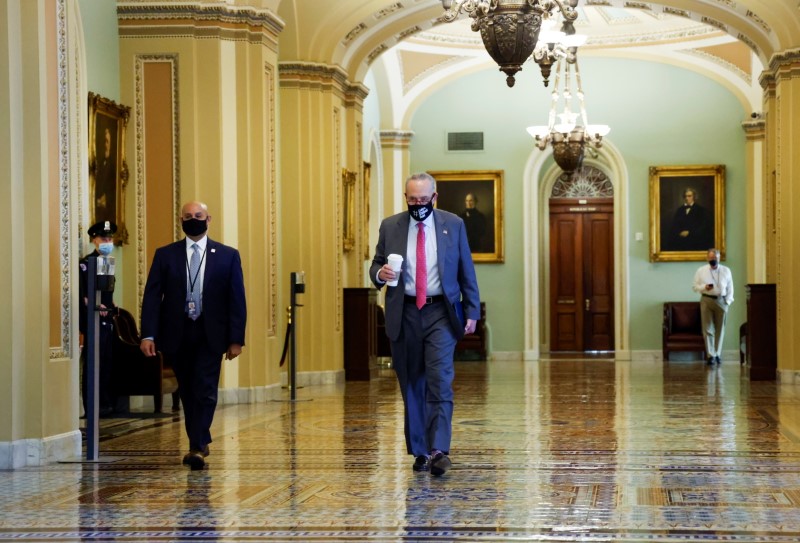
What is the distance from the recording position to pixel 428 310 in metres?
6.85

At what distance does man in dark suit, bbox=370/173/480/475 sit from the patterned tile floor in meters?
0.27

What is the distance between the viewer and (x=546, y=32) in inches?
531

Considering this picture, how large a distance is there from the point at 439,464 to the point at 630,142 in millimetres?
16000

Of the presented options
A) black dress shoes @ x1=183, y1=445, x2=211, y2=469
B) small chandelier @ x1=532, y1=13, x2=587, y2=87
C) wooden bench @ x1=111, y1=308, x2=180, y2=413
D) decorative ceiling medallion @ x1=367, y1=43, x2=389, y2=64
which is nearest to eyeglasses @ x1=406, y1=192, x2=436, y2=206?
black dress shoes @ x1=183, y1=445, x2=211, y2=469

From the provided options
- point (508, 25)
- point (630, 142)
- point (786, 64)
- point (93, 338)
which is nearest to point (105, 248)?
point (93, 338)

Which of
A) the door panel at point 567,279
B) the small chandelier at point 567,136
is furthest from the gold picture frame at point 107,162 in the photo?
the door panel at point 567,279

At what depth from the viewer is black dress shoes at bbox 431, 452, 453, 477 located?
678 centimetres

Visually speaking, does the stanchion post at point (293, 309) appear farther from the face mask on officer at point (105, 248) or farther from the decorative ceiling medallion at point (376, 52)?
the decorative ceiling medallion at point (376, 52)

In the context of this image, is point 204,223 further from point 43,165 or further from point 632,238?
point 632,238

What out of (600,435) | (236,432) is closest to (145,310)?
(236,432)

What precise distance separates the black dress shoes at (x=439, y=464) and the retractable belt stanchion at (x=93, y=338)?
216cm

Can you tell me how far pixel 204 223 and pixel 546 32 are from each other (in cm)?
703

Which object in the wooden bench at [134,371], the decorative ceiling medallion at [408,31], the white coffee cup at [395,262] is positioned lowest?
the wooden bench at [134,371]

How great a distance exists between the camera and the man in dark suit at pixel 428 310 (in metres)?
6.81
